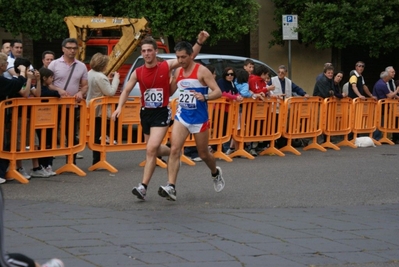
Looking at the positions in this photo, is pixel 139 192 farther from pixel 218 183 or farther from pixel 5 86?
pixel 5 86

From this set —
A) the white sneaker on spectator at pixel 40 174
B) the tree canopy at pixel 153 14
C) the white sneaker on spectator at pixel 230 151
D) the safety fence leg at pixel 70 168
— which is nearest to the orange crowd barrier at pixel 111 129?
the safety fence leg at pixel 70 168

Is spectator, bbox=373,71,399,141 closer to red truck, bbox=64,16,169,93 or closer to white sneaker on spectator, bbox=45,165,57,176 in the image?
red truck, bbox=64,16,169,93

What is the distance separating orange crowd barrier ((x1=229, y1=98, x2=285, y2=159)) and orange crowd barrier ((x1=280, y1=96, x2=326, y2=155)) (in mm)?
323

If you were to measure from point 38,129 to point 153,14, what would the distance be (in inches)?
683

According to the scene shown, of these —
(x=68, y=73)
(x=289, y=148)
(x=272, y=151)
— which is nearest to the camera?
(x=68, y=73)

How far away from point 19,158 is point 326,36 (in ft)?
69.1

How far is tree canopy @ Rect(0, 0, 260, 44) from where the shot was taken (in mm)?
28781

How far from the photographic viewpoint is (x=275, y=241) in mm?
8492

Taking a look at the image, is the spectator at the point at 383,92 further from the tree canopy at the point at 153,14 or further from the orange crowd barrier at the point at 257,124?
the tree canopy at the point at 153,14

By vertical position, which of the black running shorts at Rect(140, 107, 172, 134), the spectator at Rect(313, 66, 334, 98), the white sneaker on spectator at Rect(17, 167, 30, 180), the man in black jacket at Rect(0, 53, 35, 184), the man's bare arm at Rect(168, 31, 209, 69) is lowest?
the white sneaker on spectator at Rect(17, 167, 30, 180)

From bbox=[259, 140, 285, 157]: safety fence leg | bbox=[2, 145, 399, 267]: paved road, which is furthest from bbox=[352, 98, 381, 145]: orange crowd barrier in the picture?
bbox=[2, 145, 399, 267]: paved road

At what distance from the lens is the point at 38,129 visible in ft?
43.3

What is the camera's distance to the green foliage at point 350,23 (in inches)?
1258

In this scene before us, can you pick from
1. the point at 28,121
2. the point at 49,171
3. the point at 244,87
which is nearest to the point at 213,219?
the point at 28,121
